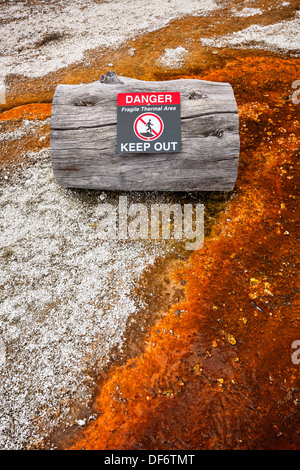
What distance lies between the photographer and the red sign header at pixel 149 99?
2225mm

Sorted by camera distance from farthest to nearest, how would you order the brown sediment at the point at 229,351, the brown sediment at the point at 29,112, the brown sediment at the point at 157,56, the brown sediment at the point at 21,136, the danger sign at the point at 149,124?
the brown sediment at the point at 157,56 → the brown sediment at the point at 29,112 → the brown sediment at the point at 21,136 → the danger sign at the point at 149,124 → the brown sediment at the point at 229,351

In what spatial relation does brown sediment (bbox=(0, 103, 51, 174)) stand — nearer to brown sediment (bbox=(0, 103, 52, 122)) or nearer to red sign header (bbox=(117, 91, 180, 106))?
brown sediment (bbox=(0, 103, 52, 122))

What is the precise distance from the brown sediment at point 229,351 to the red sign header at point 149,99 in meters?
0.85

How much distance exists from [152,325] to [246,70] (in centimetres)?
307

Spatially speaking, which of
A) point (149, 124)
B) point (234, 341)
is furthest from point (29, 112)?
point (234, 341)

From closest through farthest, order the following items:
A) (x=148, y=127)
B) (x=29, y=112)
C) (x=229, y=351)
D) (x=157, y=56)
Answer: (x=229, y=351) < (x=148, y=127) < (x=29, y=112) < (x=157, y=56)

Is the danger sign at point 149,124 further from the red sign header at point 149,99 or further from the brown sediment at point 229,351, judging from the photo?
the brown sediment at point 229,351

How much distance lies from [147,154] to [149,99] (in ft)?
1.32

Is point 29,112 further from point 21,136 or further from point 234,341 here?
point 234,341

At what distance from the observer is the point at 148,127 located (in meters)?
2.19

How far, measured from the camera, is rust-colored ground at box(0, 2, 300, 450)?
150 centimetres

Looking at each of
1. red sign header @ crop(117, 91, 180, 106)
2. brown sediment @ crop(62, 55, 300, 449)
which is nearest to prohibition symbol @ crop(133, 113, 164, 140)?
red sign header @ crop(117, 91, 180, 106)

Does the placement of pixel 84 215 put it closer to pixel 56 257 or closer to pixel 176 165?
pixel 56 257

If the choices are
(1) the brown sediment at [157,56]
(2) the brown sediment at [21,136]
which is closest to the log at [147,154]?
(2) the brown sediment at [21,136]
